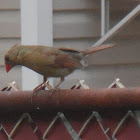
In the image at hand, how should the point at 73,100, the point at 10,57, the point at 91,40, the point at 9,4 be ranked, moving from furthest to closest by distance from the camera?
the point at 9,4 < the point at 91,40 < the point at 10,57 < the point at 73,100

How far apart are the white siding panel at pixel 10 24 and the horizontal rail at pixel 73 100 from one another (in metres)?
3.18

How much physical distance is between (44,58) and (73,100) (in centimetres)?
126

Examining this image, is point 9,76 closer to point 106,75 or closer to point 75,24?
point 75,24

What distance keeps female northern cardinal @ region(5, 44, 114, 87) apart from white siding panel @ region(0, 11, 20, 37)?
1966mm

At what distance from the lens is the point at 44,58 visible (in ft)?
9.14

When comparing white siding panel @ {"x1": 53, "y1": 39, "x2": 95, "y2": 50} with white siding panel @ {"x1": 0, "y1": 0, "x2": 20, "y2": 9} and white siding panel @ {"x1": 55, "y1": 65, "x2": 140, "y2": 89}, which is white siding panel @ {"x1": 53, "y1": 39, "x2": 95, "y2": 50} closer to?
white siding panel @ {"x1": 55, "y1": 65, "x2": 140, "y2": 89}

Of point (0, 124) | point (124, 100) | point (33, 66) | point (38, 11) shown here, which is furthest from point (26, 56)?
point (38, 11)

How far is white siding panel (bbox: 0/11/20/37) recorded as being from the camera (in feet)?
15.7

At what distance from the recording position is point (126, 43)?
446 cm


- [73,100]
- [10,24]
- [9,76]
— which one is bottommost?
[9,76]

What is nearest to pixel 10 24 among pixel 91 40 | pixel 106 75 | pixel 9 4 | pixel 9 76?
pixel 9 4

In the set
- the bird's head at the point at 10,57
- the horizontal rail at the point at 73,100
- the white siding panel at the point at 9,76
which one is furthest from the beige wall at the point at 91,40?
the horizontal rail at the point at 73,100

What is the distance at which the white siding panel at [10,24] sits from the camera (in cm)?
478

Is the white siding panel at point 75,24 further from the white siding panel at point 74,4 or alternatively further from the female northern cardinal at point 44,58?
the female northern cardinal at point 44,58
